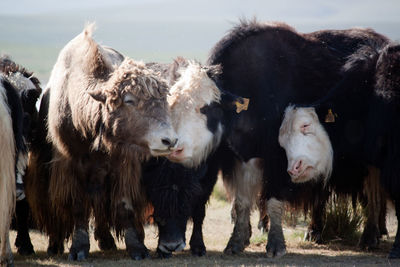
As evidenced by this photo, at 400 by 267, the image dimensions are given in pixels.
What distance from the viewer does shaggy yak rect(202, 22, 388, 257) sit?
7.47m

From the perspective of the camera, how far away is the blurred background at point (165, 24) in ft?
211

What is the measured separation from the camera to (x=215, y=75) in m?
7.43

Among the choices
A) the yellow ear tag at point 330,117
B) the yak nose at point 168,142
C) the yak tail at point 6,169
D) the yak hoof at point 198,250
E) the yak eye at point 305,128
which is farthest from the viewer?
the yellow ear tag at point 330,117

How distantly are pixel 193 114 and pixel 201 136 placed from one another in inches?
9.6

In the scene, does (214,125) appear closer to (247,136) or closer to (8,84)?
(247,136)

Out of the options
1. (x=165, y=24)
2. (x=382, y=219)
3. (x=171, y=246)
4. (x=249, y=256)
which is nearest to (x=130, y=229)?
(x=171, y=246)

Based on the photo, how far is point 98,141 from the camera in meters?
6.58

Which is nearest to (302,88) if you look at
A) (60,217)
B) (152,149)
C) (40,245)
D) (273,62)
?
(273,62)

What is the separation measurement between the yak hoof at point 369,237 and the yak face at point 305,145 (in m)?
0.92

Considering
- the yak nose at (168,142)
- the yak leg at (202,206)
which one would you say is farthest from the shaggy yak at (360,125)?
the yak nose at (168,142)

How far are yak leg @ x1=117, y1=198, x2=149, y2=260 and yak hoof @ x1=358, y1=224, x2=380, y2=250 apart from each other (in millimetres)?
2603

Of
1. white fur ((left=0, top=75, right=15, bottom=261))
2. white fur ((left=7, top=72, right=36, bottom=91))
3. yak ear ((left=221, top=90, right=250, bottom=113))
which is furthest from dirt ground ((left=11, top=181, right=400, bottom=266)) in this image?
white fur ((left=7, top=72, right=36, bottom=91))

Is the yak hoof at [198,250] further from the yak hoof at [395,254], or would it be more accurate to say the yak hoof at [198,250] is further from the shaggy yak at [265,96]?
the yak hoof at [395,254]

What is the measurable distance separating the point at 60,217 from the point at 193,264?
1597 millimetres
